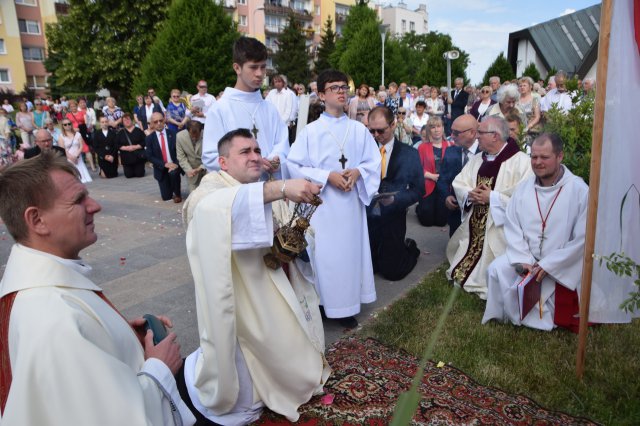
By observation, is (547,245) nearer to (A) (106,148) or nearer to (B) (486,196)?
(B) (486,196)

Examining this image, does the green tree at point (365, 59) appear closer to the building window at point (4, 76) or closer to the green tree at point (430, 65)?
the green tree at point (430, 65)

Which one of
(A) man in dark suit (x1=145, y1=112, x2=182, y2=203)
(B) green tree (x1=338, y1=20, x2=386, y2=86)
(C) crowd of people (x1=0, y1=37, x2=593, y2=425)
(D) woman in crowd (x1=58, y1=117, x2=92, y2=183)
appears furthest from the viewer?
(B) green tree (x1=338, y1=20, x2=386, y2=86)

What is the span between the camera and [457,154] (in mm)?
6113

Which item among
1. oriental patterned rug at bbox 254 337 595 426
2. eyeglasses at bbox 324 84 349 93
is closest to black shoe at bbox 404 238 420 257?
oriental patterned rug at bbox 254 337 595 426

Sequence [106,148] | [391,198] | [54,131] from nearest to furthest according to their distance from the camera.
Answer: [391,198] → [54,131] → [106,148]

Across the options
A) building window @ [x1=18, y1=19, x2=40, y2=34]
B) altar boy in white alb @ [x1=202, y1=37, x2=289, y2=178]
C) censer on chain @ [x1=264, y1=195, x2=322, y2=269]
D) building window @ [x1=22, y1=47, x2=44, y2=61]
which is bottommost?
censer on chain @ [x1=264, y1=195, x2=322, y2=269]

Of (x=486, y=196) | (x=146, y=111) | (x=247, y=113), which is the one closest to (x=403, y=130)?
(x=486, y=196)

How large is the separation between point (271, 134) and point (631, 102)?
9.82 ft

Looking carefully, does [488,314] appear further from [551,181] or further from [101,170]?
[101,170]

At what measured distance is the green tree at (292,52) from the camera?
159 feet

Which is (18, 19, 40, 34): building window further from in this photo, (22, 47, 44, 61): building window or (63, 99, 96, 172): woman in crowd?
(63, 99, 96, 172): woman in crowd

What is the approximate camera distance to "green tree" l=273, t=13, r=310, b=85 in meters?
48.3

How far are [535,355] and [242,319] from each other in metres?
2.32

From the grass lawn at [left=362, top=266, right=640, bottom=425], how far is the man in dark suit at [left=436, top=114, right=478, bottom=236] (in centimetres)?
151
